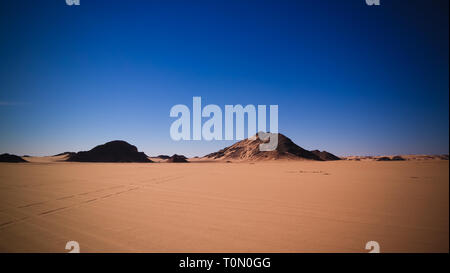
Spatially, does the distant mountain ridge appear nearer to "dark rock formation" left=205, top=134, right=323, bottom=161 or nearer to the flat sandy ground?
"dark rock formation" left=205, top=134, right=323, bottom=161

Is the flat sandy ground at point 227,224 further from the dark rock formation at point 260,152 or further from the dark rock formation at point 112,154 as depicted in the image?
the dark rock formation at point 112,154

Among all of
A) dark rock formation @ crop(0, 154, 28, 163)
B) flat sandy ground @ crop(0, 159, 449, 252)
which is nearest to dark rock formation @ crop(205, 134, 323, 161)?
flat sandy ground @ crop(0, 159, 449, 252)

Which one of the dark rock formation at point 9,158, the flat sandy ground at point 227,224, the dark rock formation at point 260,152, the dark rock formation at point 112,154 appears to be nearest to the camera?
the flat sandy ground at point 227,224

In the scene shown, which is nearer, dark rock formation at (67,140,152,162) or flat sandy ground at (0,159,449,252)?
flat sandy ground at (0,159,449,252)

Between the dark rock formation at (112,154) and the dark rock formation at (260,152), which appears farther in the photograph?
the dark rock formation at (260,152)

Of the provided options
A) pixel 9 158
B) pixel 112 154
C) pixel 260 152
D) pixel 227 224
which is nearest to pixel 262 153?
pixel 260 152

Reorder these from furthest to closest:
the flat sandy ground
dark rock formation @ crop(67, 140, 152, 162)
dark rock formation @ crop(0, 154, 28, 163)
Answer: dark rock formation @ crop(67, 140, 152, 162) < dark rock formation @ crop(0, 154, 28, 163) < the flat sandy ground

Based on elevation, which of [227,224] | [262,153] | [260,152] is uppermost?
[260,152]

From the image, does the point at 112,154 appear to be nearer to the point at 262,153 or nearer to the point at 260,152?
the point at 260,152

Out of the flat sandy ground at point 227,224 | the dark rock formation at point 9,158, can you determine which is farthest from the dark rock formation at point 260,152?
the dark rock formation at point 9,158

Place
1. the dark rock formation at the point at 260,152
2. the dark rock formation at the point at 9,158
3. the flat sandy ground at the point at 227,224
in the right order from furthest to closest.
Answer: the dark rock formation at the point at 260,152
the dark rock formation at the point at 9,158
the flat sandy ground at the point at 227,224

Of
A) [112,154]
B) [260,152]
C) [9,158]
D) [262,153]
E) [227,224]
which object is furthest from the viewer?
[260,152]

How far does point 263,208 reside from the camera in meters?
6.12
